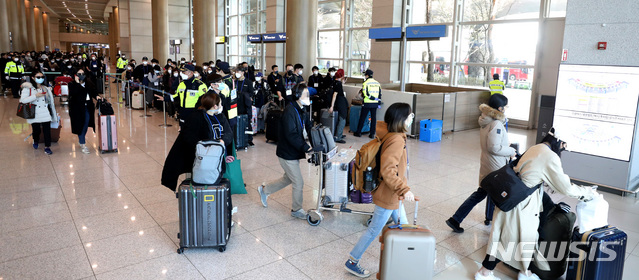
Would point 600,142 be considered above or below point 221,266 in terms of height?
above

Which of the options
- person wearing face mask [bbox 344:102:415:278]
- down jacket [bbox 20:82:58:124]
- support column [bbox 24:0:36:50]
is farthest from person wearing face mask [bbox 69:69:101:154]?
support column [bbox 24:0:36:50]

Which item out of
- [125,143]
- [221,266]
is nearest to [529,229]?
[221,266]

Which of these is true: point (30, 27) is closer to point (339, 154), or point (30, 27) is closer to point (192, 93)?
point (192, 93)

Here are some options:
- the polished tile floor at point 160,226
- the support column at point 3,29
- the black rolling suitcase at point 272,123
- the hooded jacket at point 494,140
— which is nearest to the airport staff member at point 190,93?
the polished tile floor at point 160,226

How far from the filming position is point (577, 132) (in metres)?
6.77

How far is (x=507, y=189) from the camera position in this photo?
3553mm

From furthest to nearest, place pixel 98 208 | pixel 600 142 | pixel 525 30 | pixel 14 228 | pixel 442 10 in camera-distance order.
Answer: pixel 442 10 < pixel 525 30 < pixel 600 142 < pixel 98 208 < pixel 14 228

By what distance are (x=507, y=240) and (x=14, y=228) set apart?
16.1ft

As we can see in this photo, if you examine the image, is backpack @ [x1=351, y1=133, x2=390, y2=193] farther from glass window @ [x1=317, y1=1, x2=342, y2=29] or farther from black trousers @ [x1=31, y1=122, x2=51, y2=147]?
glass window @ [x1=317, y1=1, x2=342, y2=29]

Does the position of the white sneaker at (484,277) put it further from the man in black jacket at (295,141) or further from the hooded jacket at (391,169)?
the man in black jacket at (295,141)

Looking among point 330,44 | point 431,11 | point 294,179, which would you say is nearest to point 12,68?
point 330,44

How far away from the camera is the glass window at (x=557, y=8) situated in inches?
468

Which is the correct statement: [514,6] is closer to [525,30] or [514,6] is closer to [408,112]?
[525,30]

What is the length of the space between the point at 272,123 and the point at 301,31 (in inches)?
272
